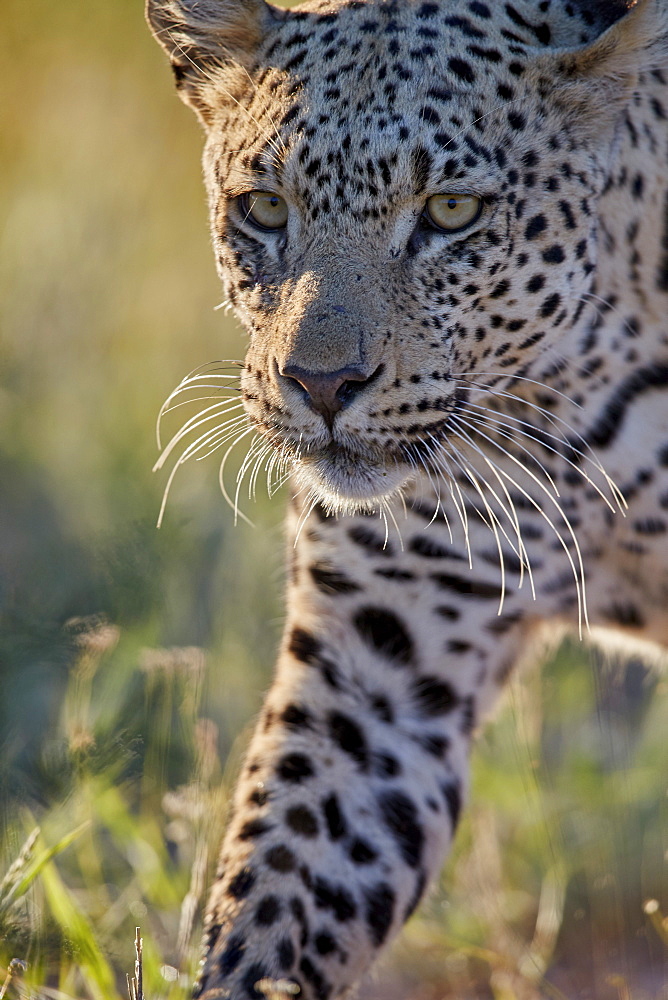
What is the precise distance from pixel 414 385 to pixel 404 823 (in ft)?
4.30

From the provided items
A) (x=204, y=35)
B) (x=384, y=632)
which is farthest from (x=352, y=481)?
(x=204, y=35)

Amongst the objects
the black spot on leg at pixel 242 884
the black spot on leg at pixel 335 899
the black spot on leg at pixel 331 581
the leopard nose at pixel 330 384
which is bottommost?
the black spot on leg at pixel 335 899

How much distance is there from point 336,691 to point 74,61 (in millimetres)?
6132

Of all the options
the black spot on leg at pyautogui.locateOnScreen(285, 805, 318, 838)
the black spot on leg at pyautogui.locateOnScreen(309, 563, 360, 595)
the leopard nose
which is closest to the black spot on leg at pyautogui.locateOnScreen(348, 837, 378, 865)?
the black spot on leg at pyautogui.locateOnScreen(285, 805, 318, 838)

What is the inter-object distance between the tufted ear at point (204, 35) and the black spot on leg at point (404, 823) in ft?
6.51

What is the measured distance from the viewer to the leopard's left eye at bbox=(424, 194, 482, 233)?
3.01m

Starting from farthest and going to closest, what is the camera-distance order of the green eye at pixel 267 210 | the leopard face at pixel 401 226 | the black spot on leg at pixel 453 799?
the black spot on leg at pixel 453 799, the green eye at pixel 267 210, the leopard face at pixel 401 226

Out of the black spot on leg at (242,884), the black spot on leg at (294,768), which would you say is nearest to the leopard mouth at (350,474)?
the black spot on leg at (294,768)

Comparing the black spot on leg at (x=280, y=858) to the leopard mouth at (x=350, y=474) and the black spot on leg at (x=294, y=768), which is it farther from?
the leopard mouth at (x=350, y=474)

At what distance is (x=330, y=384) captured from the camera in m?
2.85

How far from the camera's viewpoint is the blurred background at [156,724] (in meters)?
3.39

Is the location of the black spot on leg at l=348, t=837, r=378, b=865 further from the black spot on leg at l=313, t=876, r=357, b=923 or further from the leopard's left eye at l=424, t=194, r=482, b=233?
the leopard's left eye at l=424, t=194, r=482, b=233

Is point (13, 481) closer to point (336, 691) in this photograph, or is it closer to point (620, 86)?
point (336, 691)

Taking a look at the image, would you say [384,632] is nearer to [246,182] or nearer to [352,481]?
[352,481]
